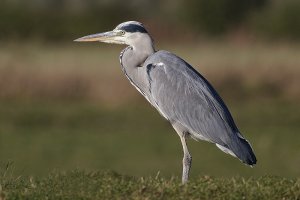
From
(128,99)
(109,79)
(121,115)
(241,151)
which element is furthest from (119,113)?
(241,151)

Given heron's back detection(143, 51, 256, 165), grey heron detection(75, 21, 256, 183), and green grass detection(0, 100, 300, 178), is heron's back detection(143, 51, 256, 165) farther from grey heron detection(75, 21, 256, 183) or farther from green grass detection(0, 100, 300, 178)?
green grass detection(0, 100, 300, 178)

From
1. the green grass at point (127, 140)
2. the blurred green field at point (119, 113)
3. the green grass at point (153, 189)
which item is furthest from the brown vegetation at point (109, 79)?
the green grass at point (153, 189)

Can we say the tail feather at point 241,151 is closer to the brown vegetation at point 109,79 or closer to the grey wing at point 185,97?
the grey wing at point 185,97

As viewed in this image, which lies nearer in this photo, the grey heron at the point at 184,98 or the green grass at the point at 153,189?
the green grass at the point at 153,189

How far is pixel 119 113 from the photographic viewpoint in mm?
19234

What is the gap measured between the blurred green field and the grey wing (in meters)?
6.81

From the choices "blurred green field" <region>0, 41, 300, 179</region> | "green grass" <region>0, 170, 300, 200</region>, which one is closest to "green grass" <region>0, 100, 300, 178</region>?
"blurred green field" <region>0, 41, 300, 179</region>

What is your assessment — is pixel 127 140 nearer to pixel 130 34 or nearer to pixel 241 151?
pixel 130 34

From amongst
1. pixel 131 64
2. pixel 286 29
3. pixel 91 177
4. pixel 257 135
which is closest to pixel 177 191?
pixel 91 177

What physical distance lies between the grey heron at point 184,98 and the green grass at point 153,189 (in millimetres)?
378

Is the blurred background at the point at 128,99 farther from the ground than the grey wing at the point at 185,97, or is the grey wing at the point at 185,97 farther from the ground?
the grey wing at the point at 185,97

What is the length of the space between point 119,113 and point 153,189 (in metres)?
12.8

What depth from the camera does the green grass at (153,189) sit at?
6.35 m

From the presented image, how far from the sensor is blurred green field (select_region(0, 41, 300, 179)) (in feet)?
50.1
